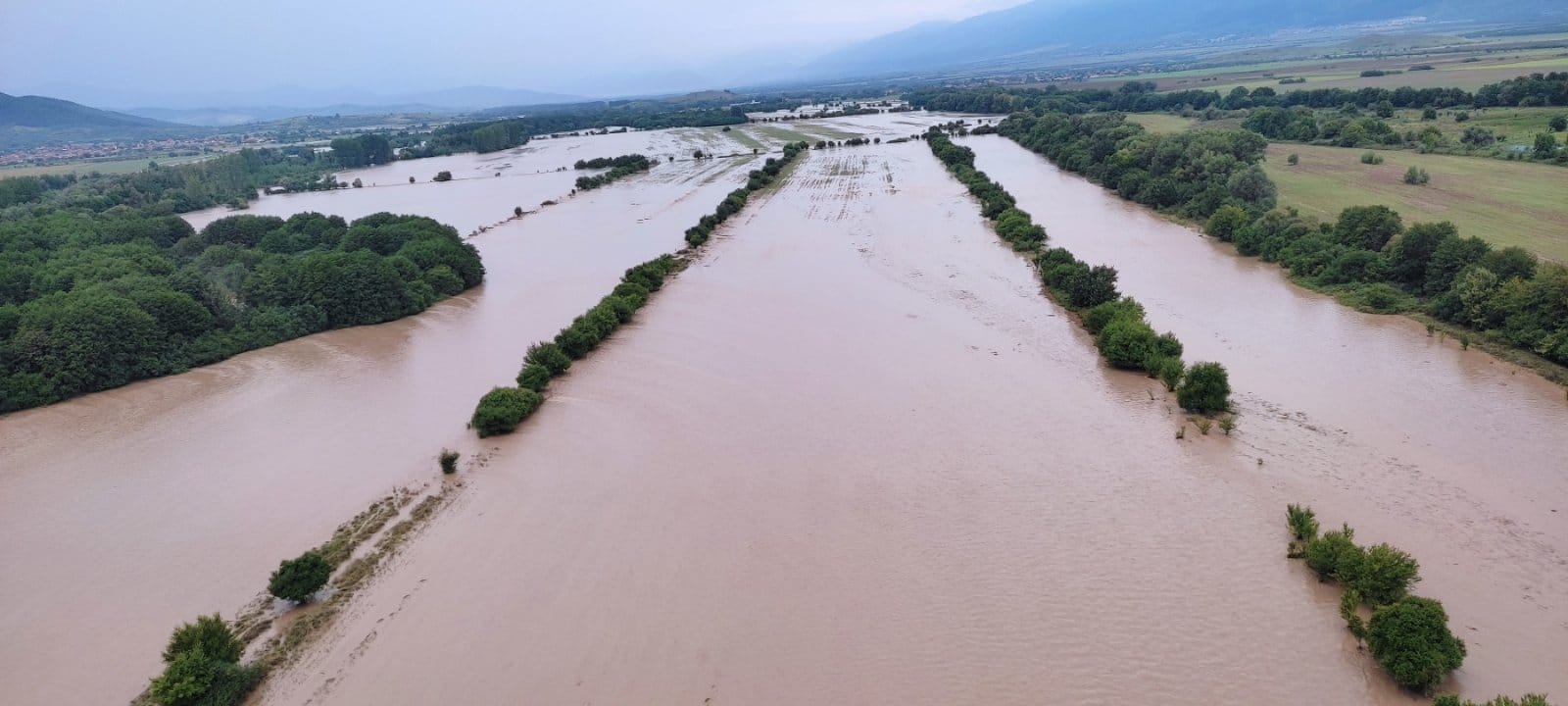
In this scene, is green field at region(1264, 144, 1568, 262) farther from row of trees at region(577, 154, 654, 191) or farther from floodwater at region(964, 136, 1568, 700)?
row of trees at region(577, 154, 654, 191)

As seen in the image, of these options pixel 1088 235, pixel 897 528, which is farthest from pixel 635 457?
pixel 1088 235

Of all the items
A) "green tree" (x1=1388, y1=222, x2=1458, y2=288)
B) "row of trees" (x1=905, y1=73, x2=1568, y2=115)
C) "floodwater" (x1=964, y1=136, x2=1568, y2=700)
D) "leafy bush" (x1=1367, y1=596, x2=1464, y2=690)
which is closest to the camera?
"leafy bush" (x1=1367, y1=596, x2=1464, y2=690)

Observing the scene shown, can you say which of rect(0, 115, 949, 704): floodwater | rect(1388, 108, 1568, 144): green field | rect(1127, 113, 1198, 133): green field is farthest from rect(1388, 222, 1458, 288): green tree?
Result: rect(1127, 113, 1198, 133): green field

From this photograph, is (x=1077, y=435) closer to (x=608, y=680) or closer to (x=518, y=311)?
(x=608, y=680)

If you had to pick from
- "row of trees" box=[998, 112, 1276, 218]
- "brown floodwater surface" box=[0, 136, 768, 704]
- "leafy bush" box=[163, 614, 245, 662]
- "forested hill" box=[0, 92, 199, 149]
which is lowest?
"brown floodwater surface" box=[0, 136, 768, 704]

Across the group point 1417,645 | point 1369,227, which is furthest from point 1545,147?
point 1417,645

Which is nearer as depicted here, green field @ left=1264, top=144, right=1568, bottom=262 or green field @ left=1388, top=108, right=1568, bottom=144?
green field @ left=1264, top=144, right=1568, bottom=262

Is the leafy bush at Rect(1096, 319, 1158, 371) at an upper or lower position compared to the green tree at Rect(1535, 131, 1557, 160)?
lower
